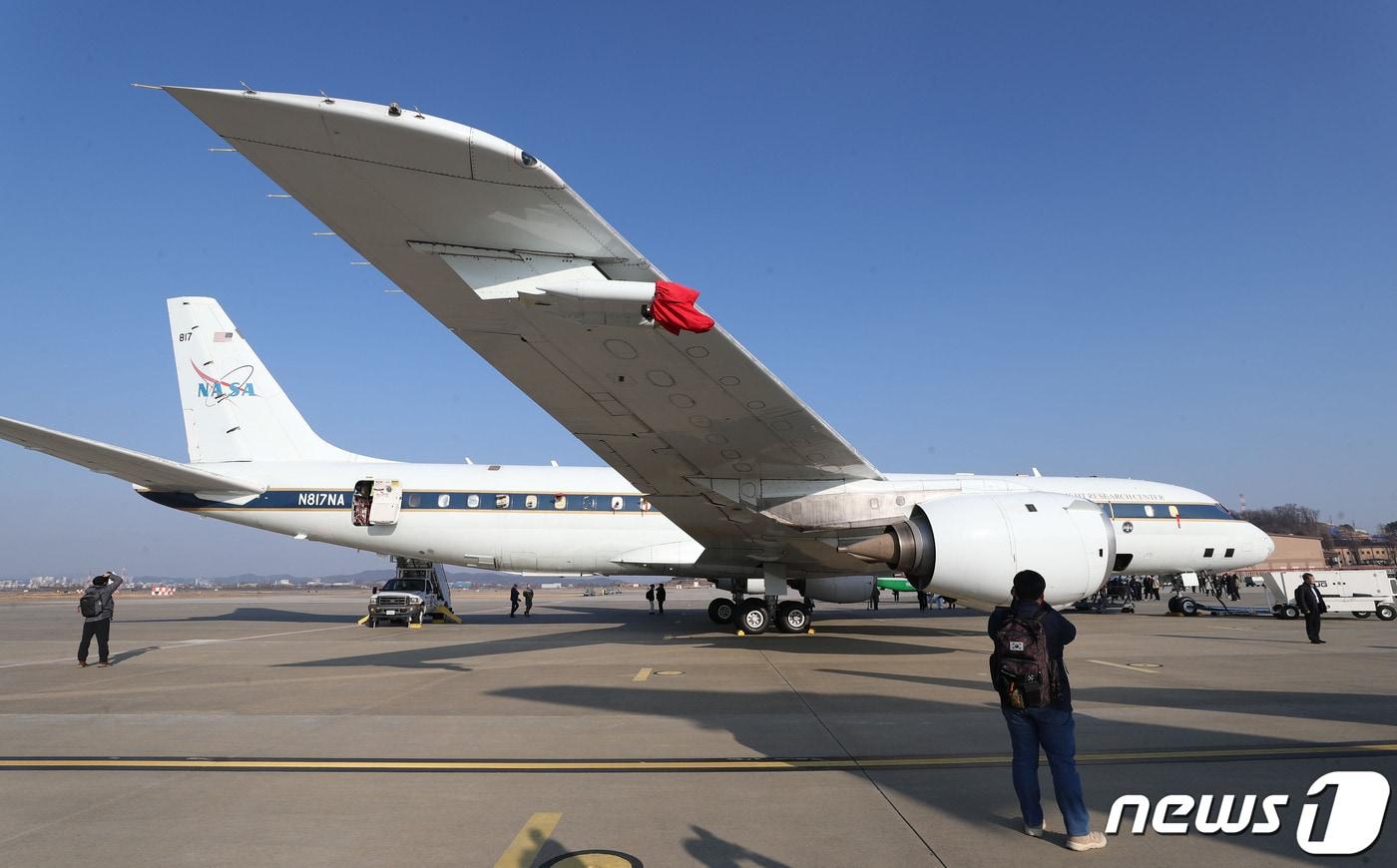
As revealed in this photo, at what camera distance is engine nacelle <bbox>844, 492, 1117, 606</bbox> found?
26.9 feet

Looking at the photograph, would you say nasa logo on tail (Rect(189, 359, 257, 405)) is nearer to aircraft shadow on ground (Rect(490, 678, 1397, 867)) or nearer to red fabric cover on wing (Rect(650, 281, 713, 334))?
aircraft shadow on ground (Rect(490, 678, 1397, 867))

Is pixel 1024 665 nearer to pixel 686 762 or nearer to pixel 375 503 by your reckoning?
pixel 686 762

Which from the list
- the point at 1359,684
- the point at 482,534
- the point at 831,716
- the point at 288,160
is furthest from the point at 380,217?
the point at 482,534

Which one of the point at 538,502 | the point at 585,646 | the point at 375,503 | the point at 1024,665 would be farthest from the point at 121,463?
the point at 1024,665

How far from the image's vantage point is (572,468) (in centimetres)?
1936

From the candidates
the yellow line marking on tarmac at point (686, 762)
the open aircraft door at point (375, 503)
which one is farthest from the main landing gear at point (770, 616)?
the yellow line marking on tarmac at point (686, 762)

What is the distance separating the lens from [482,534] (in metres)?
18.0

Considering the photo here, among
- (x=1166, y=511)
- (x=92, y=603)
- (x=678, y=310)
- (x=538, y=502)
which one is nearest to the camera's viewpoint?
(x=678, y=310)

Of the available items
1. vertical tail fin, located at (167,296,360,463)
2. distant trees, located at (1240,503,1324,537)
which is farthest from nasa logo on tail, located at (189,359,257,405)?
distant trees, located at (1240,503,1324,537)

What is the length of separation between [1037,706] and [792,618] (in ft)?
41.0

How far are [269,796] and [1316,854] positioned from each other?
6064mm

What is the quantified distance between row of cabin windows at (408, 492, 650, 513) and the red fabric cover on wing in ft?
41.2

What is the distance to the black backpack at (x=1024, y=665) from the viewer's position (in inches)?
150

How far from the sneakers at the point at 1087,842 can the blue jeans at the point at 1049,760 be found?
0.09 feet
